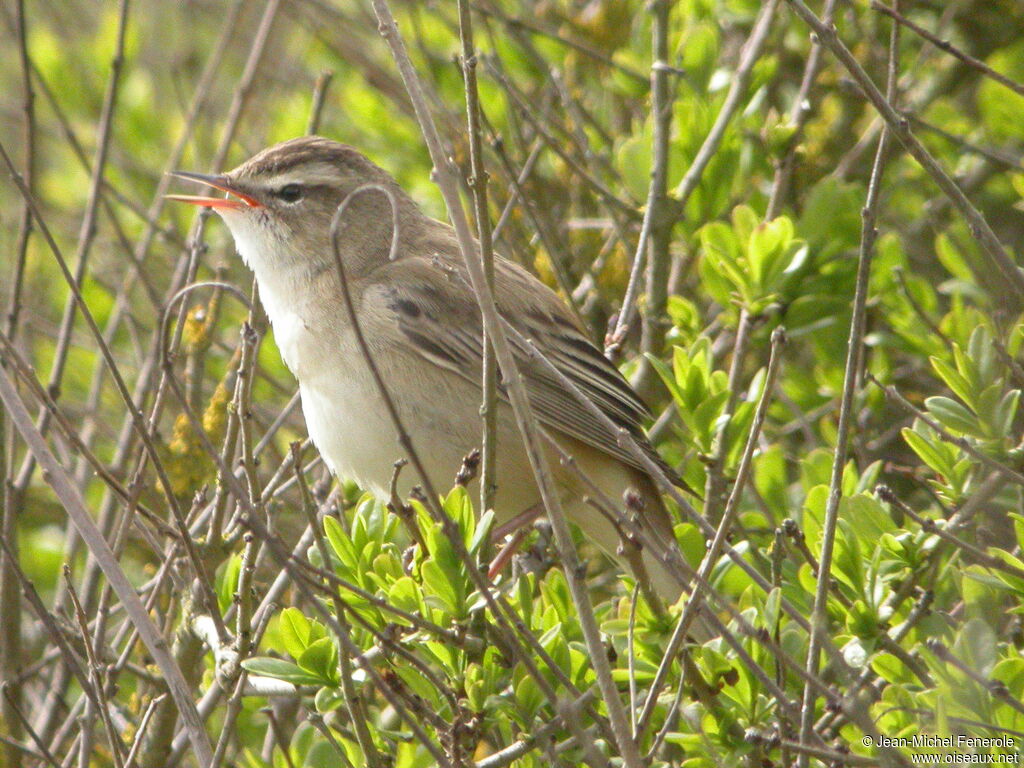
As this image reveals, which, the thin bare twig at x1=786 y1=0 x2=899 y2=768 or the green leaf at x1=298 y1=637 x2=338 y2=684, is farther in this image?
the green leaf at x1=298 y1=637 x2=338 y2=684

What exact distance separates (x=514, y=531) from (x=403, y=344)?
681mm

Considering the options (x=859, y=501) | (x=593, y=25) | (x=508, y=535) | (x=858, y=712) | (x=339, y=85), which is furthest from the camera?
(x=339, y=85)

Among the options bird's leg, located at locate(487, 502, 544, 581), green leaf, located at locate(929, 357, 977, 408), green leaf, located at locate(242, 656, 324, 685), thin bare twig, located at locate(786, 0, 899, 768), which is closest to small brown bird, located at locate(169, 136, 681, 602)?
bird's leg, located at locate(487, 502, 544, 581)

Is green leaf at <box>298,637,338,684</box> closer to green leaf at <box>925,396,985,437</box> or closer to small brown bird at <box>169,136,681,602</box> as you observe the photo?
small brown bird at <box>169,136,681,602</box>

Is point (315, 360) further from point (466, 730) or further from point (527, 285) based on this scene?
point (466, 730)

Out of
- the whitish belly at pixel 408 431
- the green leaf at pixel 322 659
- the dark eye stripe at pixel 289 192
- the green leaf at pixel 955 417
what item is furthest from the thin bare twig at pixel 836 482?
the dark eye stripe at pixel 289 192

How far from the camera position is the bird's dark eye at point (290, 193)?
14.2ft

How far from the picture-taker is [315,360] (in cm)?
391

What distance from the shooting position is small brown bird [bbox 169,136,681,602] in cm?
380

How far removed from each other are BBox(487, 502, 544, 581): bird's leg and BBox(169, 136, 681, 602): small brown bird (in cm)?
14

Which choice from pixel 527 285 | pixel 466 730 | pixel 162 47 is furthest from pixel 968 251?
pixel 162 47

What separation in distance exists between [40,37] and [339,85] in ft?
5.44

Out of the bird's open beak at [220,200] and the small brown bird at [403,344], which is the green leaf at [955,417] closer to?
the small brown bird at [403,344]

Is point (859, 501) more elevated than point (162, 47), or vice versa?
point (162, 47)
